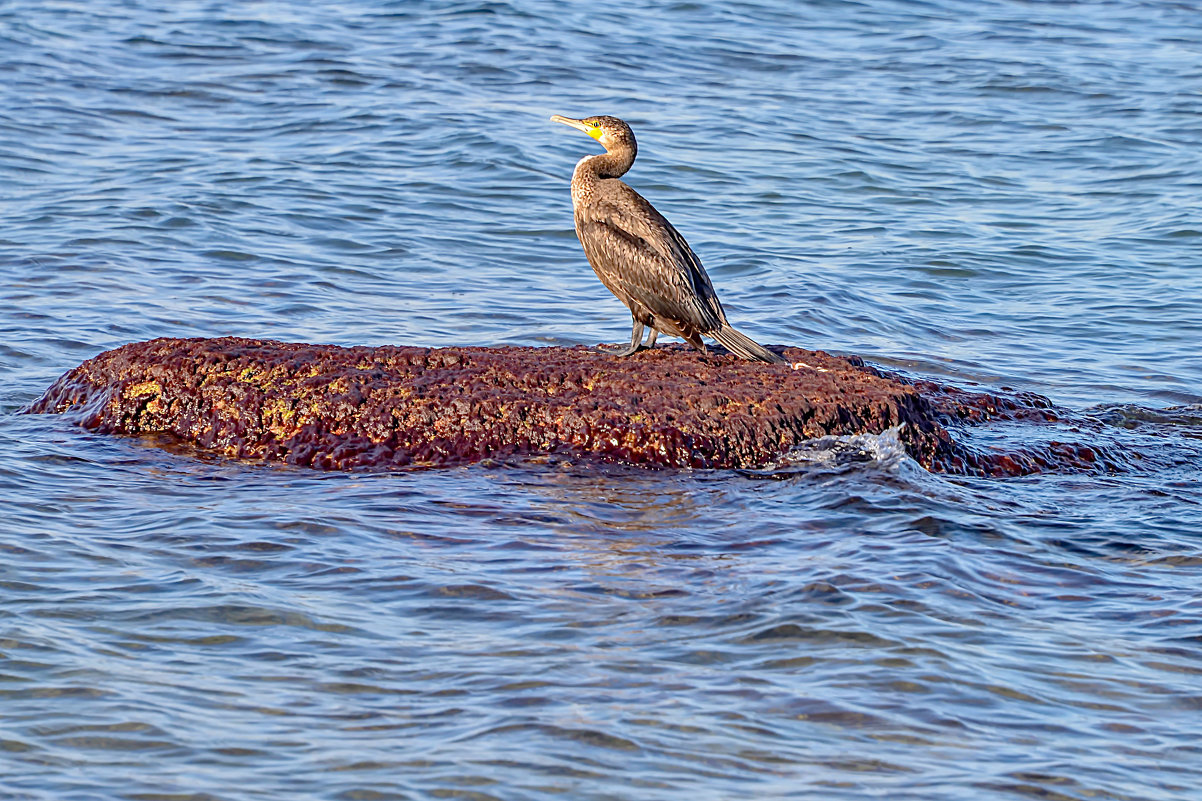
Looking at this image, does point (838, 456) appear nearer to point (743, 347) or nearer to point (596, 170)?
A: point (743, 347)

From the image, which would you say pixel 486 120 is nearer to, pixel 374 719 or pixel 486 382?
pixel 486 382

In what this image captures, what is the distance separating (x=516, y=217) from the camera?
10.4 m

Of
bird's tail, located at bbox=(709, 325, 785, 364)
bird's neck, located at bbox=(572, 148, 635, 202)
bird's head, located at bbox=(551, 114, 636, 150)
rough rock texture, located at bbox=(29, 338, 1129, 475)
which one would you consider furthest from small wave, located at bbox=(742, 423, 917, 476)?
bird's head, located at bbox=(551, 114, 636, 150)

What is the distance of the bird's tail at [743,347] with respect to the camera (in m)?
5.70

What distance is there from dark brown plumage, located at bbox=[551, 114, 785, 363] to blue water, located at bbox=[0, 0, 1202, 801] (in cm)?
87

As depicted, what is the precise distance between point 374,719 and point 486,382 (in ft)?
6.78

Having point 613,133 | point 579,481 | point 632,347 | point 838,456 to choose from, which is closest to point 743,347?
point 632,347

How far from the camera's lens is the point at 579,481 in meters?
5.12

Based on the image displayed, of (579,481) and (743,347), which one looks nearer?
(579,481)

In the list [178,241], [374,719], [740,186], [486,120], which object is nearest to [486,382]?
[374,719]

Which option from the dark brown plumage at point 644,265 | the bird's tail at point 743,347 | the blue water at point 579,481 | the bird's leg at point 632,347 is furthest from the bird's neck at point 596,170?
the blue water at point 579,481

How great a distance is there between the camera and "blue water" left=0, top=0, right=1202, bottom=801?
346 centimetres

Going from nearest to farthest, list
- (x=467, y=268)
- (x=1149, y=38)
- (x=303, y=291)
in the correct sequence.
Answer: (x=303, y=291), (x=467, y=268), (x=1149, y=38)

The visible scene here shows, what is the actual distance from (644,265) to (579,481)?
3.76ft
